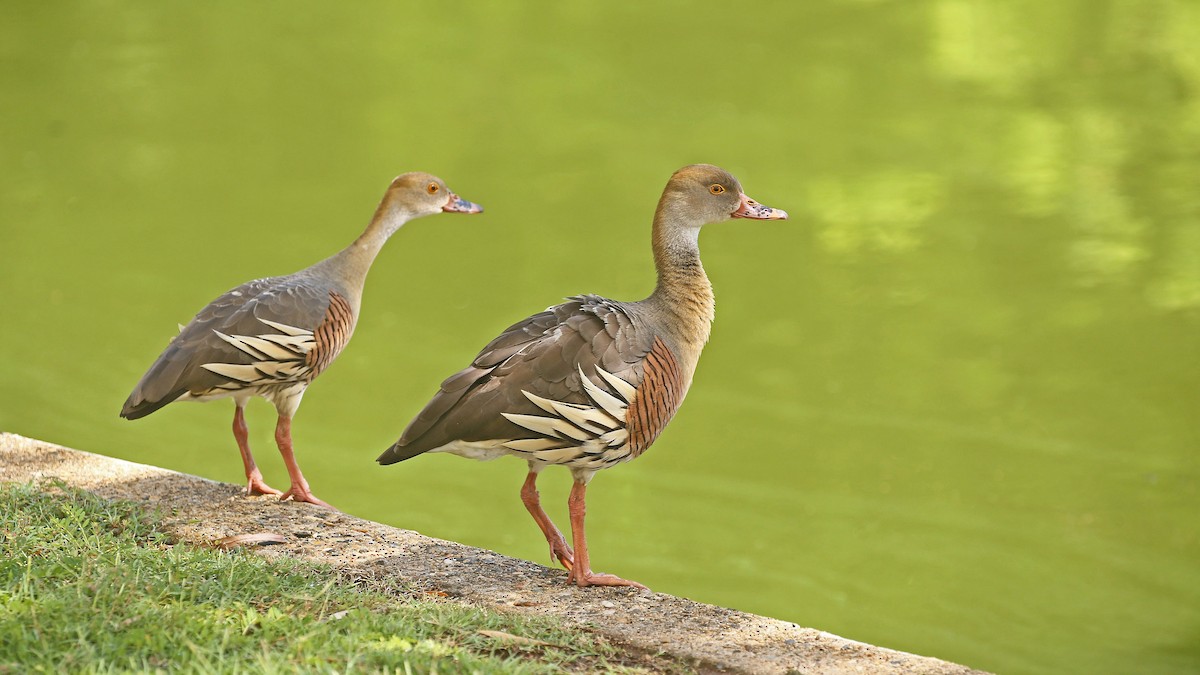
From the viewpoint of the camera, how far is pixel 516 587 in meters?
4.89

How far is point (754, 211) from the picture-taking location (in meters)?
5.68

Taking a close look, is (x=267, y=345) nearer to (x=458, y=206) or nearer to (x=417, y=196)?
(x=417, y=196)

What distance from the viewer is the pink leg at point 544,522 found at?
5188 mm

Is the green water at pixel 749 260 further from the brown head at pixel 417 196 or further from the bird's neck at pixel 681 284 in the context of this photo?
the bird's neck at pixel 681 284

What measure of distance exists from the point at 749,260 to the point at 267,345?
6.08 metres

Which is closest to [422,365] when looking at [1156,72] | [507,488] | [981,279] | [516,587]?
[507,488]

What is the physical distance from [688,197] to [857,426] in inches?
158

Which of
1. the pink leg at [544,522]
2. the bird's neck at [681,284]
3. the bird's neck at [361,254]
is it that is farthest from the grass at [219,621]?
the bird's neck at [361,254]

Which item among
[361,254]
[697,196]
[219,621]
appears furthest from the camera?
[361,254]

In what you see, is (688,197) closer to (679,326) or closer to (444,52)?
(679,326)

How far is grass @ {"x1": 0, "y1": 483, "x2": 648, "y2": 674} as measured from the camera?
3707 millimetres

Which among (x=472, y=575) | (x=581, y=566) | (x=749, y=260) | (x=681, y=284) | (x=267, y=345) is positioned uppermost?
(x=749, y=260)

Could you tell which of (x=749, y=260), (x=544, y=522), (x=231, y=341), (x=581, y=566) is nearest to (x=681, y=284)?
(x=544, y=522)

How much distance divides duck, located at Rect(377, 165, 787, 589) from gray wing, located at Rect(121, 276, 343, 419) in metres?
0.98
